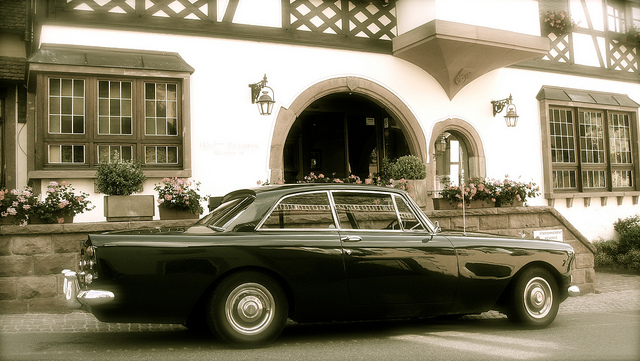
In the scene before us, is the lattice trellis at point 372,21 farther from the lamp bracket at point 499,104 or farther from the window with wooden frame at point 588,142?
the window with wooden frame at point 588,142

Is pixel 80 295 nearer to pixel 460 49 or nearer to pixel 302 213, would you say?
pixel 302 213

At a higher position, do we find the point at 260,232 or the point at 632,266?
the point at 260,232

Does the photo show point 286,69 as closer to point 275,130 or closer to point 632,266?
point 275,130

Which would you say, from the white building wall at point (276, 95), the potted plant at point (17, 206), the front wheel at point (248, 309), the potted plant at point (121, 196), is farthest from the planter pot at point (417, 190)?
the potted plant at point (17, 206)

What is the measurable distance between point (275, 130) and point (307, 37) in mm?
1889

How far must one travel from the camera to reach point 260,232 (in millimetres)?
4945

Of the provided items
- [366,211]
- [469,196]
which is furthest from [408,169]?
Result: [366,211]

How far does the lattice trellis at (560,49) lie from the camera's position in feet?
42.1

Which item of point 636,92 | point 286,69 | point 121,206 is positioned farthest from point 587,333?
point 636,92

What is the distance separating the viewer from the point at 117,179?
7207mm

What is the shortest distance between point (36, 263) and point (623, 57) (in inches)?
536

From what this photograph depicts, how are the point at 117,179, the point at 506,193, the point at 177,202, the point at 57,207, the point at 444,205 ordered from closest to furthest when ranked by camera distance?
the point at 57,207
the point at 117,179
the point at 177,202
the point at 444,205
the point at 506,193

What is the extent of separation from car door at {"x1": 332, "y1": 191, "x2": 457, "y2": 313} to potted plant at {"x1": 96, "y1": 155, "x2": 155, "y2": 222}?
3114mm

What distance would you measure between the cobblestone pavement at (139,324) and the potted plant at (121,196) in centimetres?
129
